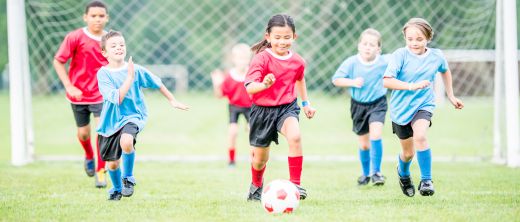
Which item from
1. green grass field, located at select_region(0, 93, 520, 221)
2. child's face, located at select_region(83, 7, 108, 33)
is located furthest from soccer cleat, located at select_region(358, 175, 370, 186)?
child's face, located at select_region(83, 7, 108, 33)

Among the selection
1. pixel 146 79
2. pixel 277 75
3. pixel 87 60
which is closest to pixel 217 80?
pixel 87 60

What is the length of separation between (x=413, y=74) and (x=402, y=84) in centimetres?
29

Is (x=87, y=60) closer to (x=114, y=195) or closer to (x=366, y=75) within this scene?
(x=114, y=195)

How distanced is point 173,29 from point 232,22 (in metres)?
1.37

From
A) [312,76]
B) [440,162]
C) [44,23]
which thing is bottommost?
[440,162]

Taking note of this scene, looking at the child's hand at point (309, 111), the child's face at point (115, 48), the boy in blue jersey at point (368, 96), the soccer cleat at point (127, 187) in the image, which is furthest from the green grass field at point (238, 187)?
the child's face at point (115, 48)

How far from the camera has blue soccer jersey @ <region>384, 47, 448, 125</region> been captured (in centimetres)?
559

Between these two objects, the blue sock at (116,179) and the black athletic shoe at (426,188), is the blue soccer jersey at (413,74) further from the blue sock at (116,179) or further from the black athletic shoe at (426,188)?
the blue sock at (116,179)

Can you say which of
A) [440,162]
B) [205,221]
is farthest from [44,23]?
[205,221]

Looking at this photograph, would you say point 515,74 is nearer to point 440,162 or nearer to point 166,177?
point 440,162

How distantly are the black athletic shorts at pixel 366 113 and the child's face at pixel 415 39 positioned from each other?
4.14 ft

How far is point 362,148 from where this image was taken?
22.8 ft

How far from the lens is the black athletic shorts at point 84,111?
6.77 meters

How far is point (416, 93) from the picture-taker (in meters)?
5.60
